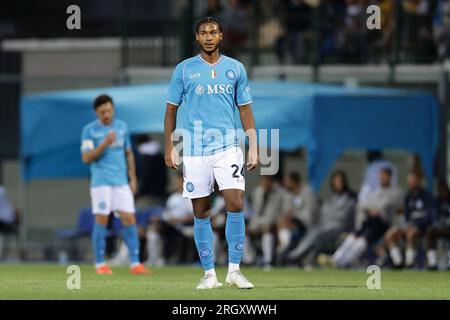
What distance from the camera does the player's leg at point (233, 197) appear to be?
1509 cm

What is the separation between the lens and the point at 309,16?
28.7 meters

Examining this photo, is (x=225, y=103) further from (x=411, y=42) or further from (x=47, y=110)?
(x=411, y=42)

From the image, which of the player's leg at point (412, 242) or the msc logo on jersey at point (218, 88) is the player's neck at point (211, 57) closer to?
the msc logo on jersey at point (218, 88)

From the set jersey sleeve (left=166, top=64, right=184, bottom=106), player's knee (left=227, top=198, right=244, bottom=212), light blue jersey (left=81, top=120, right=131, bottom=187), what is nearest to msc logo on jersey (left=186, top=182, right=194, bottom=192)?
player's knee (left=227, top=198, right=244, bottom=212)

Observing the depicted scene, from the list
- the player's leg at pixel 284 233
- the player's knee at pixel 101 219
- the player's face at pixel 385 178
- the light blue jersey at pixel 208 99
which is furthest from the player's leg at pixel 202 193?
the player's leg at pixel 284 233

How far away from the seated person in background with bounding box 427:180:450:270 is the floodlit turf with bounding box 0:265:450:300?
171cm

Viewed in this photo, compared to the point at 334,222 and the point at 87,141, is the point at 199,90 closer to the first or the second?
the point at 87,141

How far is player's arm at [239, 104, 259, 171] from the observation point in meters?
14.9

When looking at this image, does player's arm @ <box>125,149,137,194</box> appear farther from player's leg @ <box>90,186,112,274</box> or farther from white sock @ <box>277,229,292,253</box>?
white sock @ <box>277,229,292,253</box>

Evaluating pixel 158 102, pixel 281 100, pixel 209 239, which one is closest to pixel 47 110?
pixel 158 102

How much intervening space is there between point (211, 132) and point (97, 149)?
17.2ft

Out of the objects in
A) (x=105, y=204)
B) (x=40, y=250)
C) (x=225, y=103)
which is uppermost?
(x=225, y=103)

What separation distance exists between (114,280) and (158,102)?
7514 millimetres

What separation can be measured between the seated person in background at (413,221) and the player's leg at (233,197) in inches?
361
